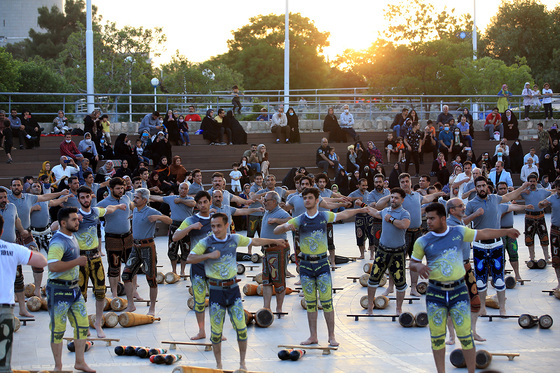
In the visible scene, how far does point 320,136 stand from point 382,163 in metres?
3.07

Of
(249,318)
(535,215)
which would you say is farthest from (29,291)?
(535,215)

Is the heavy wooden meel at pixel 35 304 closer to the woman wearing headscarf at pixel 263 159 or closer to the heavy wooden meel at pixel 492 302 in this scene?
the heavy wooden meel at pixel 492 302

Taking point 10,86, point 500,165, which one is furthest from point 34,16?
point 500,165

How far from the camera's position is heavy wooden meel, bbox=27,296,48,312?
482 inches

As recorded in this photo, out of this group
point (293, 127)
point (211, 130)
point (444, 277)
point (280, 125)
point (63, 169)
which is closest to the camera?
point (444, 277)

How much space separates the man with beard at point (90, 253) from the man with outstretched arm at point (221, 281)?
2.47 meters

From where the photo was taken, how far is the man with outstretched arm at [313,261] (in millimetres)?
10016

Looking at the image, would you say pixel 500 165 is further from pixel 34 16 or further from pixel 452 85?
pixel 34 16

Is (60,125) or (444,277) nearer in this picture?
(444,277)

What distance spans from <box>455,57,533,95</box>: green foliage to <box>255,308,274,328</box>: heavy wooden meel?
91.9 feet

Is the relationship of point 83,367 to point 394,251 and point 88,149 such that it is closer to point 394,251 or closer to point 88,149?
point 394,251

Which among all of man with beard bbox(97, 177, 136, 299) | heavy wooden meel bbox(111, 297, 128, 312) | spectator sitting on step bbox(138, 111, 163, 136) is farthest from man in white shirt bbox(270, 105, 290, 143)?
heavy wooden meel bbox(111, 297, 128, 312)

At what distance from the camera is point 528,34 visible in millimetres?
50938

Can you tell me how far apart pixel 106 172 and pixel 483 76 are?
76.1ft
